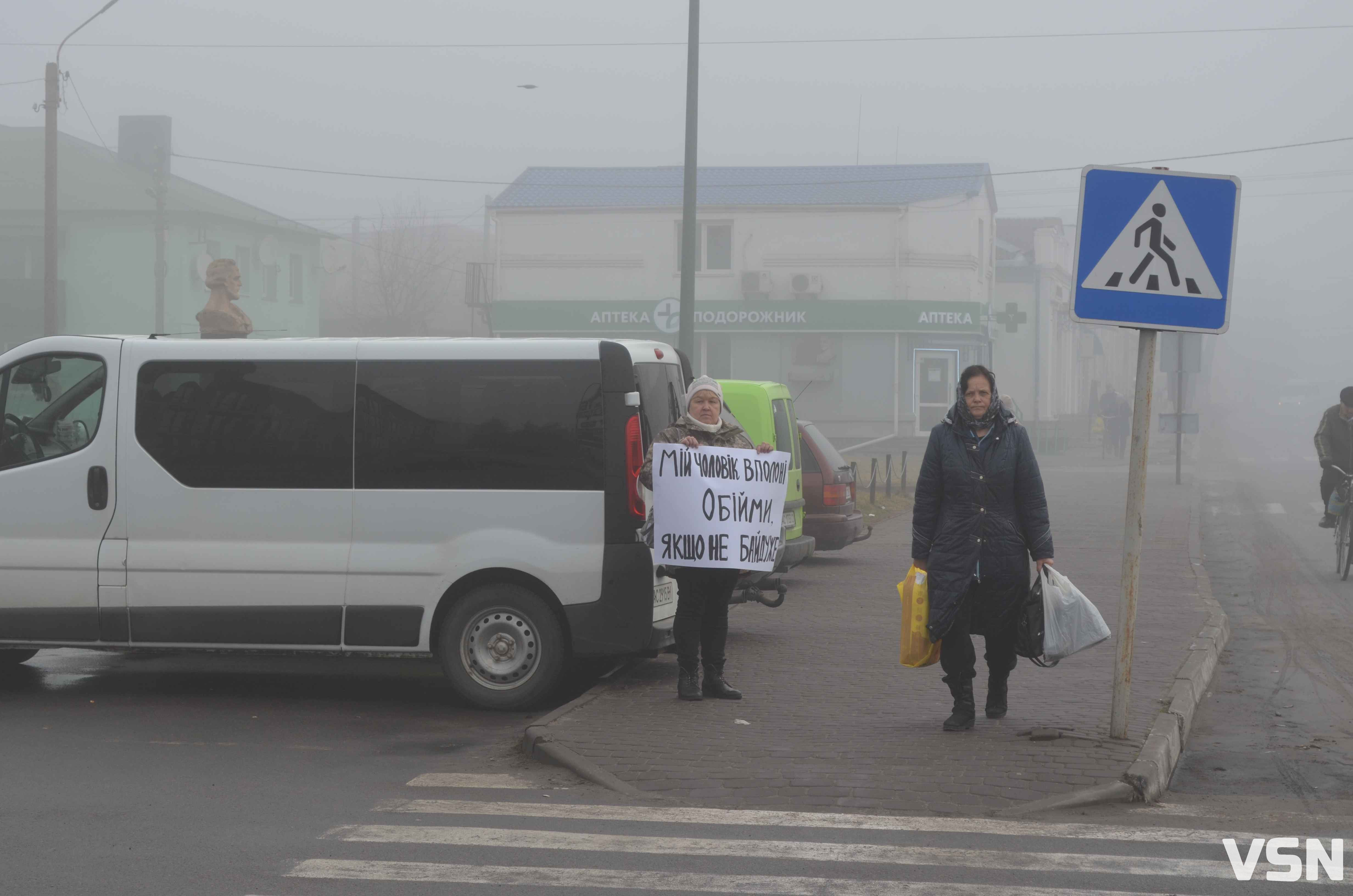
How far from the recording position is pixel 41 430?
836 cm

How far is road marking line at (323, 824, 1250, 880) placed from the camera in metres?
5.07

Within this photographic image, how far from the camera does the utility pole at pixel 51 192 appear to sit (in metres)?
25.8

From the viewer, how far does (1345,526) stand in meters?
15.4

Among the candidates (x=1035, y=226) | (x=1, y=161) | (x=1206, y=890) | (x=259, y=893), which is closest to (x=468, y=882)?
(x=259, y=893)

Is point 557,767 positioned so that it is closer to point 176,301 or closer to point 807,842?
point 807,842

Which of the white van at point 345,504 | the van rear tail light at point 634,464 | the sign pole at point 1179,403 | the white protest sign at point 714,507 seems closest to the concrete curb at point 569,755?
the white van at point 345,504

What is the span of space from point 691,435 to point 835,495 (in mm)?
7135

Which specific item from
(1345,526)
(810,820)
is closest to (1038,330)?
(1345,526)

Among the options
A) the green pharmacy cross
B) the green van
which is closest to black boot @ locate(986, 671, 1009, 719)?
the green van

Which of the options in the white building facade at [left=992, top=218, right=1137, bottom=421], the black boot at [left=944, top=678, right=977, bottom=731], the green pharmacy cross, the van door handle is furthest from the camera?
the white building facade at [left=992, top=218, right=1137, bottom=421]

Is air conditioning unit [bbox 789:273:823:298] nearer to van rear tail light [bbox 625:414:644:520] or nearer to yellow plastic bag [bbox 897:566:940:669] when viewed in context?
van rear tail light [bbox 625:414:644:520]

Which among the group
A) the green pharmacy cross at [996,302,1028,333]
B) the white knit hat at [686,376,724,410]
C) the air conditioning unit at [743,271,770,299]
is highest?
the air conditioning unit at [743,271,770,299]

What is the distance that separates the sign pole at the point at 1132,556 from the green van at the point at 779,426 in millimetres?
4737

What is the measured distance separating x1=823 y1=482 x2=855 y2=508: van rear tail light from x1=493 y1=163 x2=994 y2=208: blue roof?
1387 inches
